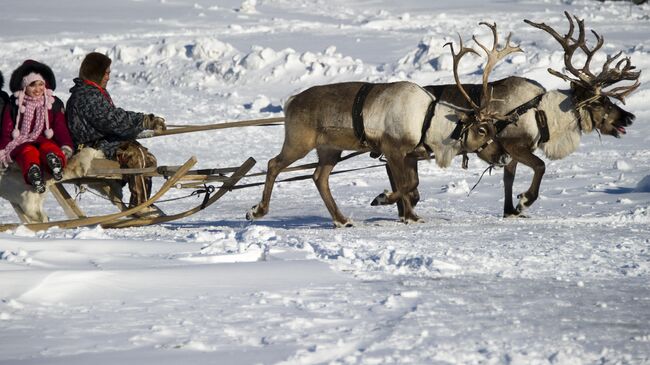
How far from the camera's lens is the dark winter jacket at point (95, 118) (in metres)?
9.07

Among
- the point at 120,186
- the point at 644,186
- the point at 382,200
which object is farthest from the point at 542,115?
the point at 120,186

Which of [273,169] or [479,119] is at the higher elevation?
[479,119]

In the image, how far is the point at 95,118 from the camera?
29.8 ft

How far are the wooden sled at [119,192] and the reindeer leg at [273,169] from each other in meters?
0.36

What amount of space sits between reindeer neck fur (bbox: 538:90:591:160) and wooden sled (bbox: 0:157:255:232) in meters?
3.08

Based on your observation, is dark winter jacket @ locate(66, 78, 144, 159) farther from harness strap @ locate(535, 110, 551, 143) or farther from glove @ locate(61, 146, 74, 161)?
harness strap @ locate(535, 110, 551, 143)

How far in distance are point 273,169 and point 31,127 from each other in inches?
96.2

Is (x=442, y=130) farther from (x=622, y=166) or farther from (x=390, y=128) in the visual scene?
(x=622, y=166)

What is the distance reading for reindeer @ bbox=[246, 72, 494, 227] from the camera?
956 cm

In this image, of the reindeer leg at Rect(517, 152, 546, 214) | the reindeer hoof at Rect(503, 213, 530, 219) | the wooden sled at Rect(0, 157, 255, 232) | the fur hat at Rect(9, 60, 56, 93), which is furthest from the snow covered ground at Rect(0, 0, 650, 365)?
the fur hat at Rect(9, 60, 56, 93)

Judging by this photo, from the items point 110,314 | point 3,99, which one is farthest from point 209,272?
point 3,99

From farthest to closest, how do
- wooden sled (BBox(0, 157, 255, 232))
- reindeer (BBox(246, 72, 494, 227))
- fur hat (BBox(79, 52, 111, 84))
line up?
1. reindeer (BBox(246, 72, 494, 227))
2. fur hat (BBox(79, 52, 111, 84))
3. wooden sled (BBox(0, 157, 255, 232))

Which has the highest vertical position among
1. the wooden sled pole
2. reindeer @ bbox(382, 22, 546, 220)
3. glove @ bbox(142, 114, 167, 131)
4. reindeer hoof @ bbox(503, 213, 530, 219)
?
reindeer @ bbox(382, 22, 546, 220)

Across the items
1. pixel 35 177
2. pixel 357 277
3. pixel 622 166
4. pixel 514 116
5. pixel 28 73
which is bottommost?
pixel 622 166
